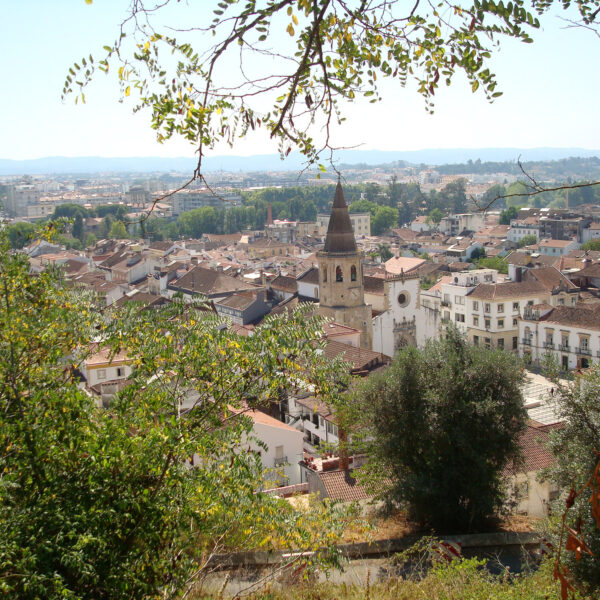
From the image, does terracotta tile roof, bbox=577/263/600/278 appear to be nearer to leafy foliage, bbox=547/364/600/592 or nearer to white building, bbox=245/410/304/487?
white building, bbox=245/410/304/487

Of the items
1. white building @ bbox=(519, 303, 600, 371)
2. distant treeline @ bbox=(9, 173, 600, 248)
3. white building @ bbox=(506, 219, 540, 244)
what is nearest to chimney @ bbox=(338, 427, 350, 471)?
white building @ bbox=(519, 303, 600, 371)

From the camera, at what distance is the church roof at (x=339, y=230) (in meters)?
27.8

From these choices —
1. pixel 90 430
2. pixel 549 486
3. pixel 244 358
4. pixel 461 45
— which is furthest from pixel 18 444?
pixel 549 486

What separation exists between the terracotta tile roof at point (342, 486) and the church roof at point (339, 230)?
15.0 metres

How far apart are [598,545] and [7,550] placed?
21.6ft

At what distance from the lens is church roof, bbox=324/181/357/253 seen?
2780 cm

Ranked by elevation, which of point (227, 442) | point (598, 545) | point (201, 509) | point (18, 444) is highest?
point (18, 444)

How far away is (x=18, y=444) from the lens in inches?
183

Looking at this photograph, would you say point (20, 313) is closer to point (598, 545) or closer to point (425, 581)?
point (425, 581)

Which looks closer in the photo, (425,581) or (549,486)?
(425,581)

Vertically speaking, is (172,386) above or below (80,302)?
below

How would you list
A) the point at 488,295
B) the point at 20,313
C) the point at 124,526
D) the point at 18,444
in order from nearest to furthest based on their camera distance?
1. the point at 124,526
2. the point at 18,444
3. the point at 20,313
4. the point at 488,295

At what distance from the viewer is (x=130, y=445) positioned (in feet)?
15.1

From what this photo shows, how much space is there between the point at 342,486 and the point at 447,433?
307 cm
